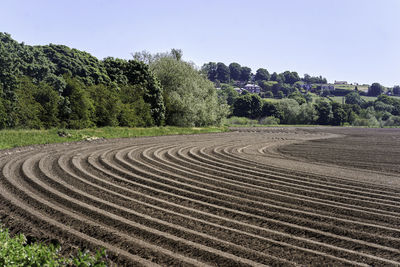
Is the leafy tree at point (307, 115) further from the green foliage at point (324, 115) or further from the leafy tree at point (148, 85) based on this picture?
the leafy tree at point (148, 85)

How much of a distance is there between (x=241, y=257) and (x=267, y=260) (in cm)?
54

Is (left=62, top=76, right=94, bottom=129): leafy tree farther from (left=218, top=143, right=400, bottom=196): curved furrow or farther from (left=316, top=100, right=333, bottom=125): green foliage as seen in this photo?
(left=316, top=100, right=333, bottom=125): green foliage

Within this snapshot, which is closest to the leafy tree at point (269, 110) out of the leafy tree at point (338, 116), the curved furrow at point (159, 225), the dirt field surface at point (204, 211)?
the leafy tree at point (338, 116)

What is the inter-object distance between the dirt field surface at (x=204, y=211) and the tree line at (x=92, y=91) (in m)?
13.1

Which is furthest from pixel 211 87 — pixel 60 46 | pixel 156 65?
pixel 60 46

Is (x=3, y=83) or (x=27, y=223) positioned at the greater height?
(x=3, y=83)

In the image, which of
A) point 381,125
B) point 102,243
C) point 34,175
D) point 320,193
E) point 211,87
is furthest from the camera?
point 381,125

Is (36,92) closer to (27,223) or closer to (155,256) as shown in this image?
(27,223)

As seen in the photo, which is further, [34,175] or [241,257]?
[34,175]

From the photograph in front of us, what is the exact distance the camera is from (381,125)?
95.9 metres

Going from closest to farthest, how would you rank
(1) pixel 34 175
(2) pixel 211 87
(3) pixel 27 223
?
(3) pixel 27 223 < (1) pixel 34 175 < (2) pixel 211 87

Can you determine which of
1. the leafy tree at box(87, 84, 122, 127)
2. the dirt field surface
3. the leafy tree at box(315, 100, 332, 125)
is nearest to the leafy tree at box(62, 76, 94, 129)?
the leafy tree at box(87, 84, 122, 127)

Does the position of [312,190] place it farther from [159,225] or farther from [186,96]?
[186,96]

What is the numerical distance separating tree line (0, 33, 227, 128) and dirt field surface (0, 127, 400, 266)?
43.1 feet
